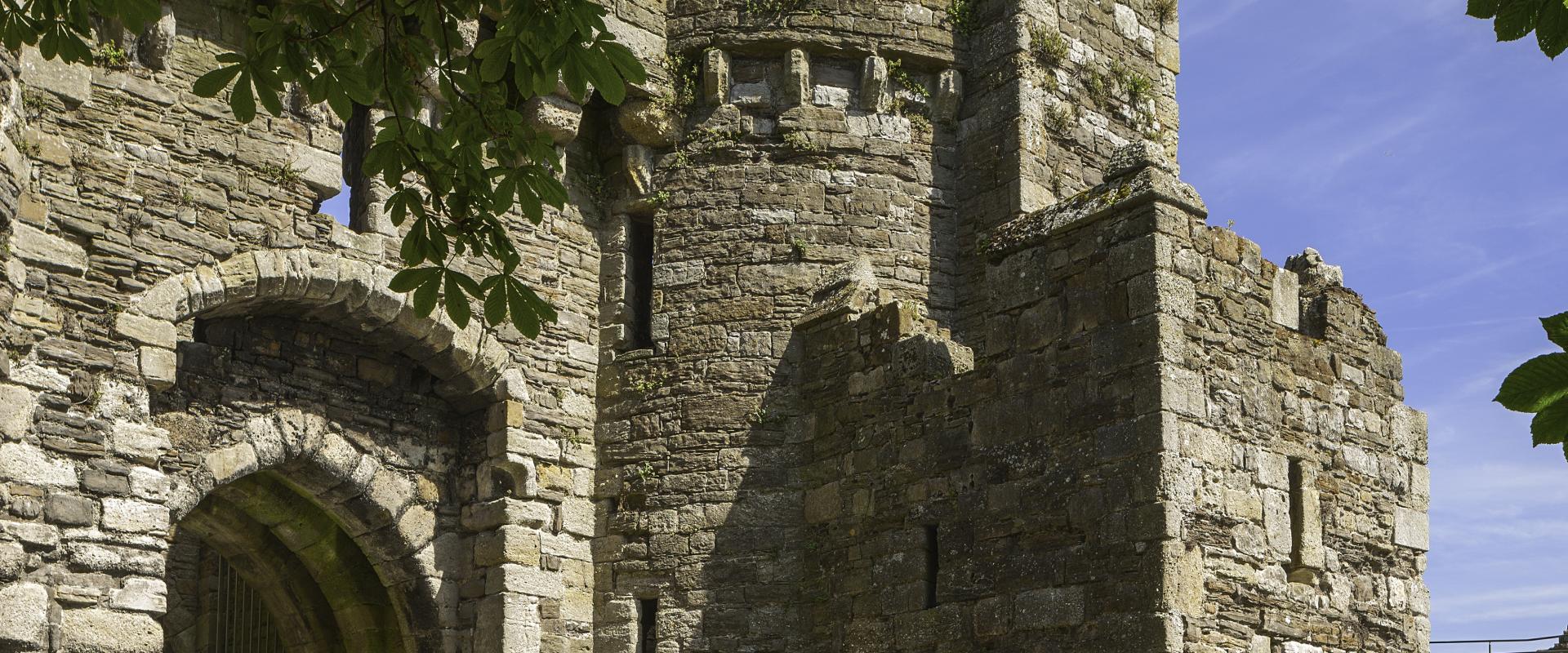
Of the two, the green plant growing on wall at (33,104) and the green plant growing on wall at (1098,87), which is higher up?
the green plant growing on wall at (1098,87)

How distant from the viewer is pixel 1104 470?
923 centimetres

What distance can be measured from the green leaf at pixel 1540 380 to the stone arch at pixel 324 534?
8.05 metres

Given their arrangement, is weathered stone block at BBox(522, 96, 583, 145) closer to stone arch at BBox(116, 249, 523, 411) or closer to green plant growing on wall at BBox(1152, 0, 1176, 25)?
stone arch at BBox(116, 249, 523, 411)

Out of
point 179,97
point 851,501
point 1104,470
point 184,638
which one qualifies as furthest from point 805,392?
point 184,638

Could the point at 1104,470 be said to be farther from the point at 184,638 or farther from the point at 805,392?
the point at 184,638

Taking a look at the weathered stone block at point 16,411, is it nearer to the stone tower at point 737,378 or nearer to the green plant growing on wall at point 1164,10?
the stone tower at point 737,378

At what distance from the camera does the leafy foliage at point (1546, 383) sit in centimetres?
333

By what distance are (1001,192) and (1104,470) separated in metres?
2.92

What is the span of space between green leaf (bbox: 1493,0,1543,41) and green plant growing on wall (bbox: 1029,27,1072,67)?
813cm

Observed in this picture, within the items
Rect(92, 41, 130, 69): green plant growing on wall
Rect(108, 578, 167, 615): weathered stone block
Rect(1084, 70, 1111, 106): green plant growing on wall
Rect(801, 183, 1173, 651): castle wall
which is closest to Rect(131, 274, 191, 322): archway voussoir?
Rect(92, 41, 130, 69): green plant growing on wall

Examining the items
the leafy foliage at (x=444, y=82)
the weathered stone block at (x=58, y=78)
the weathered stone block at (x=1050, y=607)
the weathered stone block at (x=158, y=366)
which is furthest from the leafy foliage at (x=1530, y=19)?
the weathered stone block at (x=58, y=78)

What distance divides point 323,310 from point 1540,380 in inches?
327

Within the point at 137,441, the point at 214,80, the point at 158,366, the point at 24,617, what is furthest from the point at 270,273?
the point at 214,80

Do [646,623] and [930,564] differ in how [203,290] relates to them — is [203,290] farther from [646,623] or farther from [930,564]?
[930,564]
